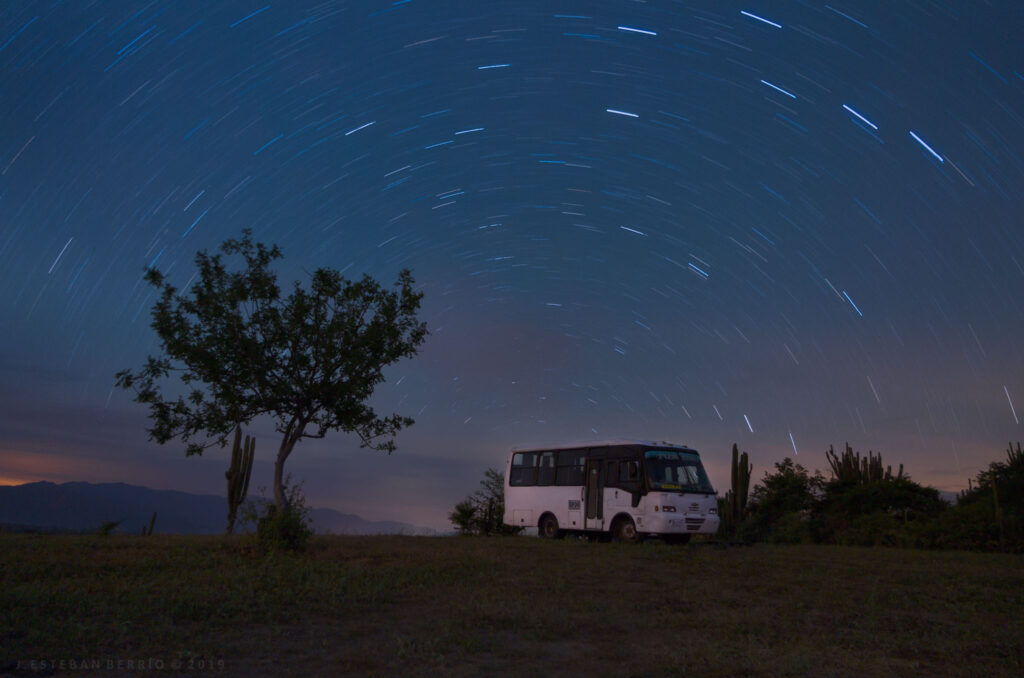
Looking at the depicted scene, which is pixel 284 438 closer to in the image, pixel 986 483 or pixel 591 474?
pixel 591 474

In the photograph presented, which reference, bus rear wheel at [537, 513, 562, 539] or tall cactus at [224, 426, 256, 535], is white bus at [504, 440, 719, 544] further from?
tall cactus at [224, 426, 256, 535]

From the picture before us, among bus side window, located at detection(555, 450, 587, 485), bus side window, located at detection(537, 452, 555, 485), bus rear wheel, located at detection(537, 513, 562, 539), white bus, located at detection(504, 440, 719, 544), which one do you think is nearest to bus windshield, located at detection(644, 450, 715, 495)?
white bus, located at detection(504, 440, 719, 544)

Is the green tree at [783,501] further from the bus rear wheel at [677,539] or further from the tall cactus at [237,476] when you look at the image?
the tall cactus at [237,476]

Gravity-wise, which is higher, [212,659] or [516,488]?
[516,488]

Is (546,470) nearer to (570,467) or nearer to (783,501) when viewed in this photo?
(570,467)

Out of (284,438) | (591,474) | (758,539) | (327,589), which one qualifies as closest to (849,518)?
(758,539)

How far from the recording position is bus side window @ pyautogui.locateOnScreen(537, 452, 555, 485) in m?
24.3

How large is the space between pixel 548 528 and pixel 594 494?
295cm

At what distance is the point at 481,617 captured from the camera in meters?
8.23

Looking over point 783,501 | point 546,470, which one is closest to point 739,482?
point 783,501

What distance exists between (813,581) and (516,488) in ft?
48.1

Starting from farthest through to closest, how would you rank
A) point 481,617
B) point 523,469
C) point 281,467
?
point 523,469 → point 281,467 → point 481,617

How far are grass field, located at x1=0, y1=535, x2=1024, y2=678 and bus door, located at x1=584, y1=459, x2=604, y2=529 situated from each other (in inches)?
291

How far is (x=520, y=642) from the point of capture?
712cm
